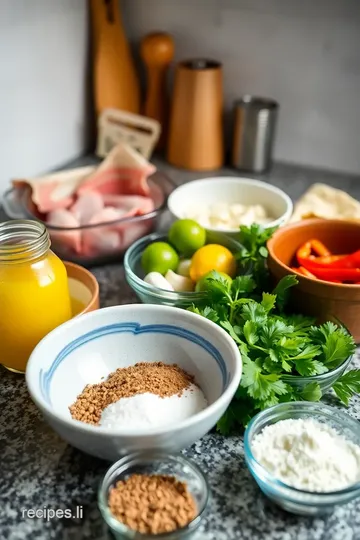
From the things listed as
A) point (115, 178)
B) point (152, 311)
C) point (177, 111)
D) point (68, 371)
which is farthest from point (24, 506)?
point (177, 111)

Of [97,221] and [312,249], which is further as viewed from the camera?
[97,221]

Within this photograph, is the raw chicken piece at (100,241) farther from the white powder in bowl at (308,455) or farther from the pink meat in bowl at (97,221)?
the white powder in bowl at (308,455)

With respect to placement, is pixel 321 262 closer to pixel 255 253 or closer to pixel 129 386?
pixel 255 253

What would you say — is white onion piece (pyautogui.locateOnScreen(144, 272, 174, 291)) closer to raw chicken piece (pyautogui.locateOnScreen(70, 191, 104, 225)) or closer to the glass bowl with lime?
the glass bowl with lime

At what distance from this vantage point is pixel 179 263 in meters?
1.02

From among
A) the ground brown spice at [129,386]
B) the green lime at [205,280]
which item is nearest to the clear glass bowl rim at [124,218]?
the green lime at [205,280]

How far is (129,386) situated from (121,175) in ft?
2.00

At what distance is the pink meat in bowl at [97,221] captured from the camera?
1076mm

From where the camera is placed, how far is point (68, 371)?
777 millimetres

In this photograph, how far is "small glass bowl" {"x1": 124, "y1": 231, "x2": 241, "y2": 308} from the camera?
0.91m

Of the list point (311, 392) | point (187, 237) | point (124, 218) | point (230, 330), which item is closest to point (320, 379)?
point (311, 392)

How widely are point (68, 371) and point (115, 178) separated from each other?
1.93 ft

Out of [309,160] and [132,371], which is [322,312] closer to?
[132,371]

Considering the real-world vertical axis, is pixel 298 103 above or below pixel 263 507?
above
